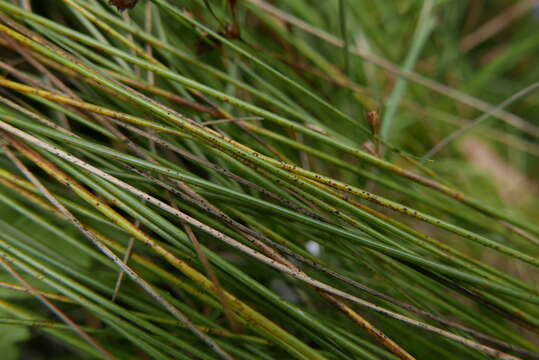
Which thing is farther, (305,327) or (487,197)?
(487,197)

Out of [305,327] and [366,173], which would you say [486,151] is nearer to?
[366,173]

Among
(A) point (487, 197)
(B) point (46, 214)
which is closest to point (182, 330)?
(B) point (46, 214)

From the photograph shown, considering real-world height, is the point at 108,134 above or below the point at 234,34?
below

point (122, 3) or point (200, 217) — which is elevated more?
point (122, 3)

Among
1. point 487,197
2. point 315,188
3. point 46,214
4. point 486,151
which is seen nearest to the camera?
point 315,188

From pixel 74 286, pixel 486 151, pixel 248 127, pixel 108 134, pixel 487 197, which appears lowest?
pixel 74 286

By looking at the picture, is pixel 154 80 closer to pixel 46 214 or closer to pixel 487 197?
pixel 46 214

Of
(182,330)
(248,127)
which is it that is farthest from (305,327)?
(248,127)

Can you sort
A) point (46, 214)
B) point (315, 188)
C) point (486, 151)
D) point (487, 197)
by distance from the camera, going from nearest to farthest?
point (315, 188) < point (46, 214) < point (487, 197) < point (486, 151)

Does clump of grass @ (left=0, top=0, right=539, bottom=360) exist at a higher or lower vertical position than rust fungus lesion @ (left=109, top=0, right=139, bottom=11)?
lower

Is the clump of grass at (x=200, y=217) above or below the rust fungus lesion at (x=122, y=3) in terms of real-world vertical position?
below
